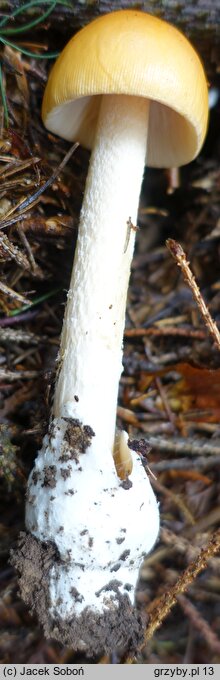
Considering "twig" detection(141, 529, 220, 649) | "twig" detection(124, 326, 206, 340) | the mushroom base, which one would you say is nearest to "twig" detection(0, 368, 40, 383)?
"twig" detection(124, 326, 206, 340)

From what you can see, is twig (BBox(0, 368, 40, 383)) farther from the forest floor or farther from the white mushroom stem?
the white mushroom stem

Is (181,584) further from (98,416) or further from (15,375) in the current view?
(15,375)

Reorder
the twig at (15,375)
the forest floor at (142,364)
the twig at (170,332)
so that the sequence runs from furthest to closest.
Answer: the twig at (170,332), the twig at (15,375), the forest floor at (142,364)

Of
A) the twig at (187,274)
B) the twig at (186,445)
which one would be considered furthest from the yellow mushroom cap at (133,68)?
the twig at (186,445)

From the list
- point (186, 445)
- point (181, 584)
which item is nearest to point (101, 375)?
point (186, 445)

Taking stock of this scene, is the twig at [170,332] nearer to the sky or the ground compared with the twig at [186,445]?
nearer to the sky

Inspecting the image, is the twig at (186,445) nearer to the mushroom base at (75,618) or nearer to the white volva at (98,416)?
the white volva at (98,416)

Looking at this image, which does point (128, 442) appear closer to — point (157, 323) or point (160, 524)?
point (160, 524)
